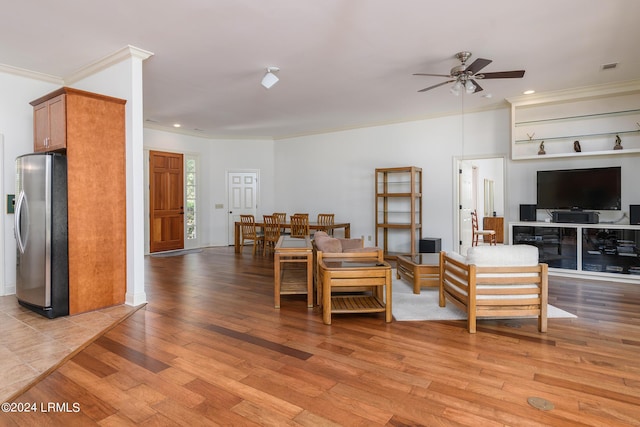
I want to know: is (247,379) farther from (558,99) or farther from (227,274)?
(558,99)

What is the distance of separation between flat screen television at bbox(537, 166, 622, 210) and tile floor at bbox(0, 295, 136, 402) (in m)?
6.08

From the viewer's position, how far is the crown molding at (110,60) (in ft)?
12.6

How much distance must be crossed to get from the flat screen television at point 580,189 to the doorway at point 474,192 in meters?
0.66

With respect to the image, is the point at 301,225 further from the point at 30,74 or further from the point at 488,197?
the point at 488,197

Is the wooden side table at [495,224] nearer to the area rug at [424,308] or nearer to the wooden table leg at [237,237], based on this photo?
the area rug at [424,308]

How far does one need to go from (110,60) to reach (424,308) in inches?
174

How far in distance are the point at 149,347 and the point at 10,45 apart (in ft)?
11.4

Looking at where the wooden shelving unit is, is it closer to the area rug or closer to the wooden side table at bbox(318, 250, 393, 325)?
the area rug

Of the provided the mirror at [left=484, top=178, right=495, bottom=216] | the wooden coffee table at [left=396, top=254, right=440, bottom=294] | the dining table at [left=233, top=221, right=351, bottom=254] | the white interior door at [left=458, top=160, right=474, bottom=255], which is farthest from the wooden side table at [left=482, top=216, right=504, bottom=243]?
the wooden coffee table at [left=396, top=254, right=440, bottom=294]

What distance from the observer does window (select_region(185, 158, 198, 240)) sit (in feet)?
28.1

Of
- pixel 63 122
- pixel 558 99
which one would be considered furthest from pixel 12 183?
pixel 558 99

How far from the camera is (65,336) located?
9.89 ft

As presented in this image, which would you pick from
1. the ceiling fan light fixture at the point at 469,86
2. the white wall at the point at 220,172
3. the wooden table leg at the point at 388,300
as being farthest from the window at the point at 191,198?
the ceiling fan light fixture at the point at 469,86

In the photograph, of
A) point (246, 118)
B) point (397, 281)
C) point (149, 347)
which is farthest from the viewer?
point (246, 118)
